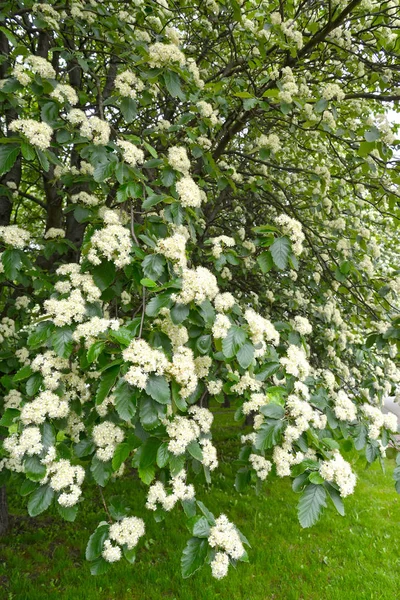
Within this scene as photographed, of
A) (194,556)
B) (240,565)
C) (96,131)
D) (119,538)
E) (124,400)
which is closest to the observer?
(124,400)

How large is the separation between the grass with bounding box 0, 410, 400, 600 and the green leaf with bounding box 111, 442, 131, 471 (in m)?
2.74

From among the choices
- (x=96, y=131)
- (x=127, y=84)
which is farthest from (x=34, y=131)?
(x=127, y=84)

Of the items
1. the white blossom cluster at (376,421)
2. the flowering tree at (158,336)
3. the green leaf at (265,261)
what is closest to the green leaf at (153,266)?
the flowering tree at (158,336)

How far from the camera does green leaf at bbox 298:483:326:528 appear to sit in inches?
71.0

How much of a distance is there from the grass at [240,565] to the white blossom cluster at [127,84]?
13.2 feet

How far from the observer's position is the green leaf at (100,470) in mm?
1832

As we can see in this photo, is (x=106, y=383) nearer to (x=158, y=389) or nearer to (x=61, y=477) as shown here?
(x=158, y=389)

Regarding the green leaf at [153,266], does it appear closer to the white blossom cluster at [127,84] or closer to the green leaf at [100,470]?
the green leaf at [100,470]

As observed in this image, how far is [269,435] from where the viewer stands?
1.92 metres

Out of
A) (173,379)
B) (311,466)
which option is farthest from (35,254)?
(311,466)

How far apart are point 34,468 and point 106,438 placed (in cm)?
31

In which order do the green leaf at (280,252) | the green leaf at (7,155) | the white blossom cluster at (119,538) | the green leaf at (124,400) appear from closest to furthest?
the green leaf at (124,400), the white blossom cluster at (119,538), the green leaf at (7,155), the green leaf at (280,252)

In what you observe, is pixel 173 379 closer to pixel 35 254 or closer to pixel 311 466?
pixel 311 466

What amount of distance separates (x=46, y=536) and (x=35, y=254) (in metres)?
3.24
